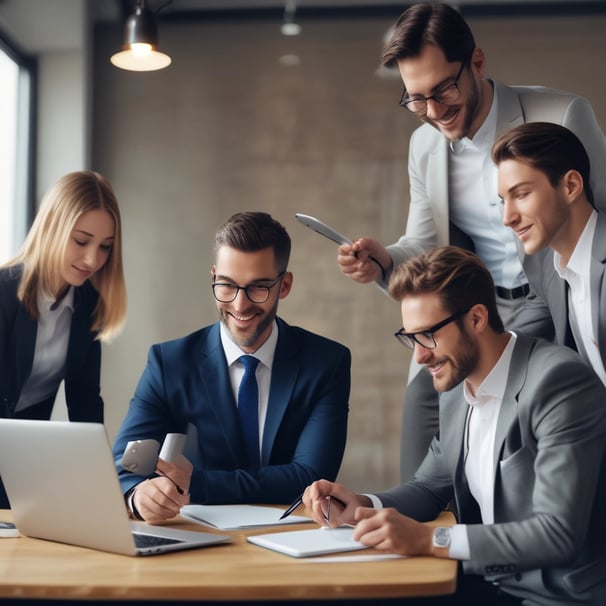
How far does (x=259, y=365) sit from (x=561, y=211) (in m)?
0.93

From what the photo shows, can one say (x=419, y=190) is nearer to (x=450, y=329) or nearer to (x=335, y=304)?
(x=450, y=329)

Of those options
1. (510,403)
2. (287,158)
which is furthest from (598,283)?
(287,158)

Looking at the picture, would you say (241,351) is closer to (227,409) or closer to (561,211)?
(227,409)

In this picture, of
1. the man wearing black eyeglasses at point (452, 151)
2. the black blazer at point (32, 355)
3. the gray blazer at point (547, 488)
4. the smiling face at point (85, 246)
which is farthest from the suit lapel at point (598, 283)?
the black blazer at point (32, 355)

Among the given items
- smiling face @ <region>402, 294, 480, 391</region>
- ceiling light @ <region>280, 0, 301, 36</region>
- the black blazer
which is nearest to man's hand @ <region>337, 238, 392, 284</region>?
smiling face @ <region>402, 294, 480, 391</region>

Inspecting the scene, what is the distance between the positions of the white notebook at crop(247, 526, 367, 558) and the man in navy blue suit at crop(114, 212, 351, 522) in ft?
1.66

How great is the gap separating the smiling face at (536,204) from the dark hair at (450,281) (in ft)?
0.76

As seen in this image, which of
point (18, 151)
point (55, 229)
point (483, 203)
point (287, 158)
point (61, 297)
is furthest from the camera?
point (287, 158)

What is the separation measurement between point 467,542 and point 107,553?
662 mm

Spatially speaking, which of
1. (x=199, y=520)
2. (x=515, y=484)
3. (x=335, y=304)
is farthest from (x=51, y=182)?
(x=515, y=484)

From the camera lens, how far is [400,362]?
4.95 metres

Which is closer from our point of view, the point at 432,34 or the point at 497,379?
the point at 497,379

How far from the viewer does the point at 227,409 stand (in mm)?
2355

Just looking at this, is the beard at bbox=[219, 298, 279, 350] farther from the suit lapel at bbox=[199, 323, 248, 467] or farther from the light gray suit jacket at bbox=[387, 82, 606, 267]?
the light gray suit jacket at bbox=[387, 82, 606, 267]
